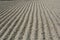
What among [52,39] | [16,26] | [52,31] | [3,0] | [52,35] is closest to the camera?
[52,39]

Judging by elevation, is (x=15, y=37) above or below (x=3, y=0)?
above

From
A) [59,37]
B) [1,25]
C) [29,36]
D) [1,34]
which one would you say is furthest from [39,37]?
[1,25]

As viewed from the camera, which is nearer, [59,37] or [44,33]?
[59,37]

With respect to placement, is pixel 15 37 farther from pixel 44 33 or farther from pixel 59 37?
pixel 59 37

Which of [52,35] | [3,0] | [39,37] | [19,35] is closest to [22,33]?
[19,35]

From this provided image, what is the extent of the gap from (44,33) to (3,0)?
12.1 ft

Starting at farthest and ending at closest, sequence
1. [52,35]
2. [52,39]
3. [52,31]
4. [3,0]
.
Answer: [3,0]
[52,31]
[52,35]
[52,39]

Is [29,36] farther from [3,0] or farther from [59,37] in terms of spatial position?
[3,0]

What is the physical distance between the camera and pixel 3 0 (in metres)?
4.89

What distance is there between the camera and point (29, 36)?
145cm

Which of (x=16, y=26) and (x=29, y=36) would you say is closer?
(x=29, y=36)

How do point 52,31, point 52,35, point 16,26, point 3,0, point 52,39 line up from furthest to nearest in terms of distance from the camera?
1. point 3,0
2. point 16,26
3. point 52,31
4. point 52,35
5. point 52,39

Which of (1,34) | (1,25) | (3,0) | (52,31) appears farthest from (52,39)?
(3,0)

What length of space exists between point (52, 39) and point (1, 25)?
0.84m
